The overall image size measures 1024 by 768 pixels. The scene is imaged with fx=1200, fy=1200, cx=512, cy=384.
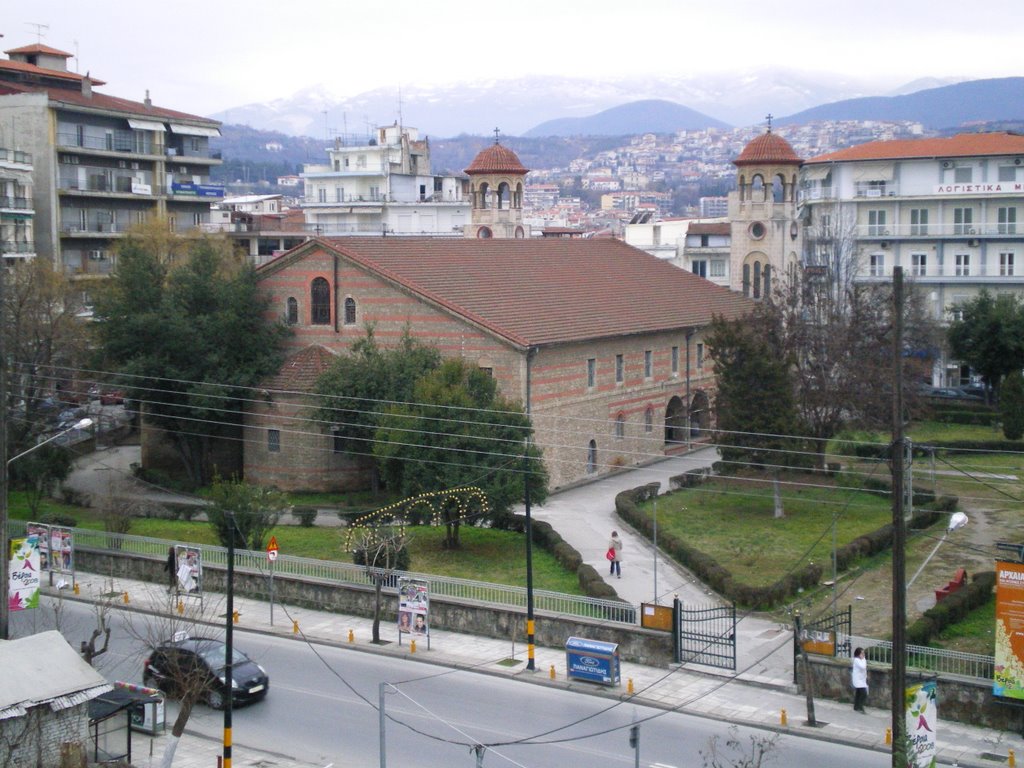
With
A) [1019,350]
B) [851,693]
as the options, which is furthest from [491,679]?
[1019,350]

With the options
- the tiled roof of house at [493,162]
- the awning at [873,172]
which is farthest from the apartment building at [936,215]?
the tiled roof of house at [493,162]

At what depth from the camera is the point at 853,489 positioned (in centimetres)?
4406

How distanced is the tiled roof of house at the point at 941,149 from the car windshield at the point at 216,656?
56.4 metres

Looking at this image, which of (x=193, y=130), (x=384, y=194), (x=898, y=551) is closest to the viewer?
(x=898, y=551)

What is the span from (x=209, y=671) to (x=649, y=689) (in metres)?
9.06

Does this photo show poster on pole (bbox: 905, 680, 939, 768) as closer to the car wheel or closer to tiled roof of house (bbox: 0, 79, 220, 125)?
the car wheel

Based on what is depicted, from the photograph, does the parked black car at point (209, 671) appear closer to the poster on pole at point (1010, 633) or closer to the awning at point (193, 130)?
the poster on pole at point (1010, 633)

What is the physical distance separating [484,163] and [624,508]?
30603 millimetres

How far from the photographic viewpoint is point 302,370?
4644 centimetres

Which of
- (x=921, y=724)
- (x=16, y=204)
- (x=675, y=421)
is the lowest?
(x=675, y=421)

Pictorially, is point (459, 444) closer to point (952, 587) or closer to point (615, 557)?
point (615, 557)

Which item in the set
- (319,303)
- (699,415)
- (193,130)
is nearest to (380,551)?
(319,303)

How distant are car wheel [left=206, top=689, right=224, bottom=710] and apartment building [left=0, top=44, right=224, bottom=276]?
44688mm

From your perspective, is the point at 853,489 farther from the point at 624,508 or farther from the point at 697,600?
the point at 697,600
